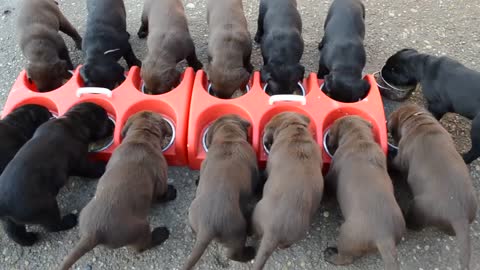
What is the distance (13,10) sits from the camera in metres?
5.05

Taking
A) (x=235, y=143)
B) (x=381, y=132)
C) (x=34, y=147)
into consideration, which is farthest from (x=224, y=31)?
(x=34, y=147)

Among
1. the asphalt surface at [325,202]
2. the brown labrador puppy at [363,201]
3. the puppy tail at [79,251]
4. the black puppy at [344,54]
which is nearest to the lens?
the puppy tail at [79,251]

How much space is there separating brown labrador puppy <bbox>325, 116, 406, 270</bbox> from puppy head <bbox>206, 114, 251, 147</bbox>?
697 mm

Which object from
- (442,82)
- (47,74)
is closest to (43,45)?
(47,74)

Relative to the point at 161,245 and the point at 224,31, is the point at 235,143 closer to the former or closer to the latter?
the point at 161,245

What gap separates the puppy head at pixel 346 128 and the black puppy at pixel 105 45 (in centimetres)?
193

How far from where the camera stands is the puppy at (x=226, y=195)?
2.71m

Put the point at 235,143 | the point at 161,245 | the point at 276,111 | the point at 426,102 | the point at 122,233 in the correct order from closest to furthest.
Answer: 1. the point at 122,233
2. the point at 235,143
3. the point at 161,245
4. the point at 276,111
5. the point at 426,102

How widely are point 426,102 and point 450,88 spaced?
48 cm

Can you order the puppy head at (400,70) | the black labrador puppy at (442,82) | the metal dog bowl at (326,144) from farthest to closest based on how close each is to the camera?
the puppy head at (400,70) < the black labrador puppy at (442,82) < the metal dog bowl at (326,144)

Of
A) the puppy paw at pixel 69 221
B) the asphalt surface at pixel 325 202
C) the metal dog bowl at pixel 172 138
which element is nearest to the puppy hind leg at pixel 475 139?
the asphalt surface at pixel 325 202

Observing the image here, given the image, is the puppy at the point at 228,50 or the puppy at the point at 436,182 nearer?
the puppy at the point at 436,182

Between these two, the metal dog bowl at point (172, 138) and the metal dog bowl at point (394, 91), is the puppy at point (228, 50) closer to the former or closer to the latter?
the metal dog bowl at point (172, 138)

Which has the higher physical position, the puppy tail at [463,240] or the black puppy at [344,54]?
the black puppy at [344,54]
